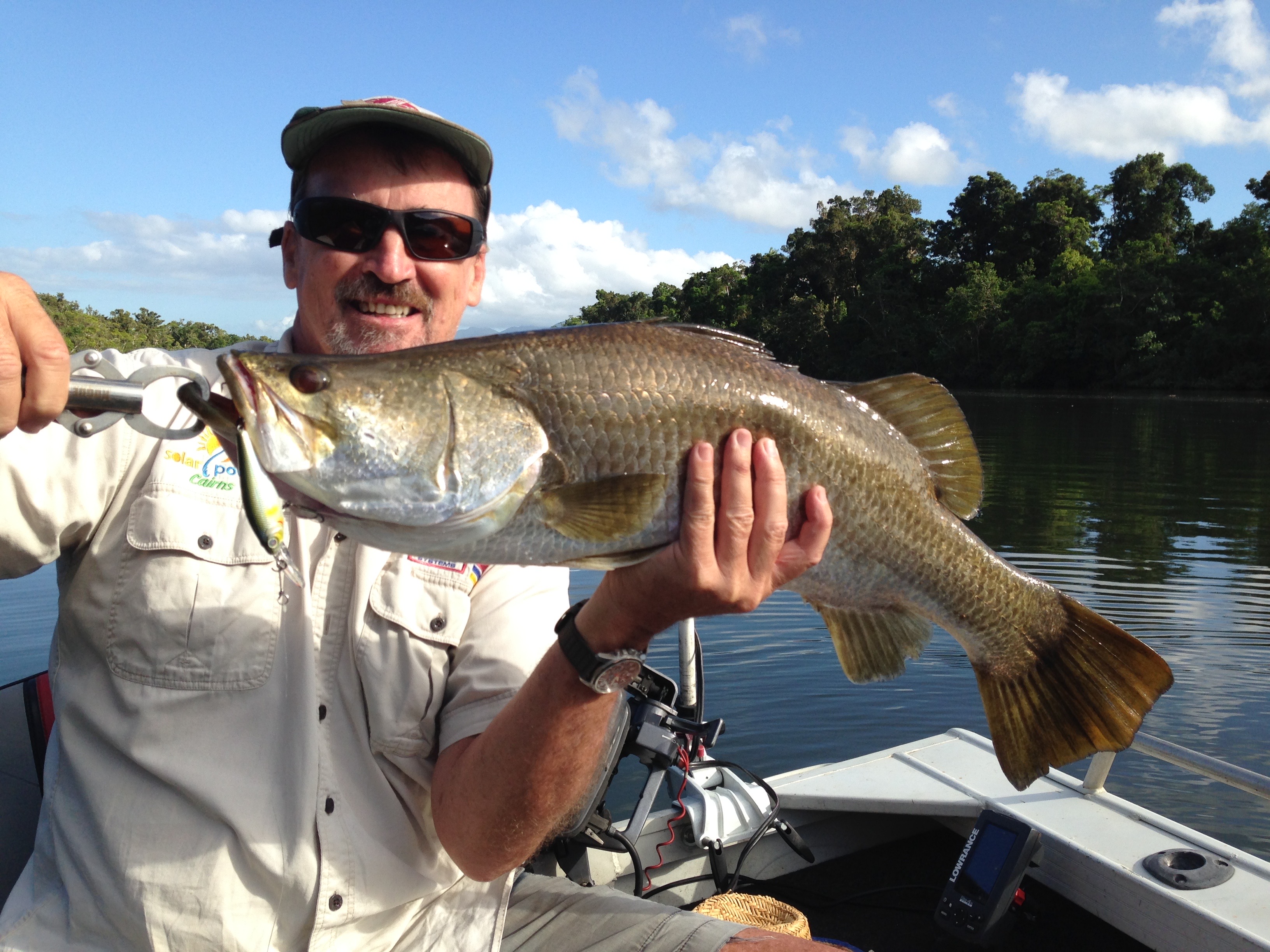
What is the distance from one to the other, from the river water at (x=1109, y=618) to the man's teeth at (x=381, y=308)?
4790mm

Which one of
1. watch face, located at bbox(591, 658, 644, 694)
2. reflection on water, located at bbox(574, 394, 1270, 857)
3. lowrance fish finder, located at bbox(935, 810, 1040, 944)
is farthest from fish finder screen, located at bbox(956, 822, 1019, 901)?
reflection on water, located at bbox(574, 394, 1270, 857)

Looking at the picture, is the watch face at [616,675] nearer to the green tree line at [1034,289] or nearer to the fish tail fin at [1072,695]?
the fish tail fin at [1072,695]

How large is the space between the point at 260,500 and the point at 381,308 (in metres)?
1.31

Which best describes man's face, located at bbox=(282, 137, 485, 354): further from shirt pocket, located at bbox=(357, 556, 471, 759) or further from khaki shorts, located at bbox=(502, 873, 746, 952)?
khaki shorts, located at bbox=(502, 873, 746, 952)

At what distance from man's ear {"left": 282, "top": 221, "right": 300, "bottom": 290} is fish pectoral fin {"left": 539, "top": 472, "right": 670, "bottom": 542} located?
1.59 meters

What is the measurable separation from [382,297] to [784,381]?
1396 mm

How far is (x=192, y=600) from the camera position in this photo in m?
2.44

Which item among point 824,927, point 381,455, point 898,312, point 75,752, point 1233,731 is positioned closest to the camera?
point 381,455

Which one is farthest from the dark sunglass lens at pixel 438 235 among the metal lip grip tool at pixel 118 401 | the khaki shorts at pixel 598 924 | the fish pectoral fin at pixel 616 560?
the khaki shorts at pixel 598 924

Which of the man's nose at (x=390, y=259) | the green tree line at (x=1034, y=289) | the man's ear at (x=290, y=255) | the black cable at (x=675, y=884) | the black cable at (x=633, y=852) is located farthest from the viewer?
the green tree line at (x=1034, y=289)

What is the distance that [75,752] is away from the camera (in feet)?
7.52

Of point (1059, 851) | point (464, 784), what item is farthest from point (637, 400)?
point (1059, 851)

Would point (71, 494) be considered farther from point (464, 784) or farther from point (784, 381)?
point (784, 381)

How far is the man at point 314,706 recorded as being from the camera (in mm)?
2164
